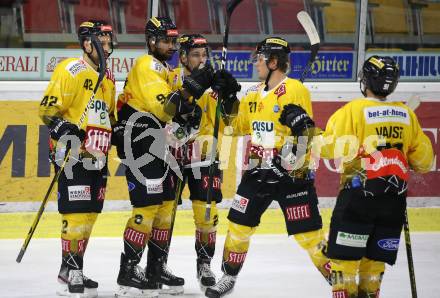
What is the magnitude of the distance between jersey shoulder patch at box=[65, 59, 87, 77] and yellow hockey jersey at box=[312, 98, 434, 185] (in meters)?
1.70

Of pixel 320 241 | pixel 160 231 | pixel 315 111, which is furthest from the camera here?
pixel 315 111

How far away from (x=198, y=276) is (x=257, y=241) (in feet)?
5.40

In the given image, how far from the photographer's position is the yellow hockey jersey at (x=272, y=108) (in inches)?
266

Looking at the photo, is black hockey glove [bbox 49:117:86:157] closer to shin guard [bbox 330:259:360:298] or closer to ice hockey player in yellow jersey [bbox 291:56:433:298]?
ice hockey player in yellow jersey [bbox 291:56:433:298]

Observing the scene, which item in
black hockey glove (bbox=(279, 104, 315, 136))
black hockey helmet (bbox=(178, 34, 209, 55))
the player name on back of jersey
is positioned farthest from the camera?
black hockey helmet (bbox=(178, 34, 209, 55))

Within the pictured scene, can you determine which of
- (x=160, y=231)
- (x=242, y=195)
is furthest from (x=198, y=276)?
(x=242, y=195)

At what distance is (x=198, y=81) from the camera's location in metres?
6.89

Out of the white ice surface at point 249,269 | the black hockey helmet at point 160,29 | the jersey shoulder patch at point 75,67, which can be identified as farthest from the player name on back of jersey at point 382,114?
the jersey shoulder patch at point 75,67

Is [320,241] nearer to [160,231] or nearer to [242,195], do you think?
[242,195]

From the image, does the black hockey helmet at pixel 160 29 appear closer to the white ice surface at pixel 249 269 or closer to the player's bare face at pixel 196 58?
the player's bare face at pixel 196 58

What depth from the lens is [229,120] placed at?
721 cm

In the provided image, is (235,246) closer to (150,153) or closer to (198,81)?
(150,153)

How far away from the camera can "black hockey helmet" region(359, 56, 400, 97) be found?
5965 millimetres

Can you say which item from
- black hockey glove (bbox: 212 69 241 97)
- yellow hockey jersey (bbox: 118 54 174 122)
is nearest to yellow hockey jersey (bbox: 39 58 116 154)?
yellow hockey jersey (bbox: 118 54 174 122)
